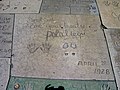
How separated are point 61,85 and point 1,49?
651 millimetres

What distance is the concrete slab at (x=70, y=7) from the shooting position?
2.41m

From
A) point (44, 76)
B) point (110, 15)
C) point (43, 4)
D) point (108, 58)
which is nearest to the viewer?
point (44, 76)

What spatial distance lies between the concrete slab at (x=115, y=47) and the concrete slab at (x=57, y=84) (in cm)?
12

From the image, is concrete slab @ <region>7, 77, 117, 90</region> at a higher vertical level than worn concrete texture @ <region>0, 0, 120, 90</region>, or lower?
lower

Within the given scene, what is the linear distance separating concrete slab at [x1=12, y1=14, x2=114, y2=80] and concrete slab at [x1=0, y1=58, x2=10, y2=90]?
0.05 meters

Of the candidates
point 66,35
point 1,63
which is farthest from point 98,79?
point 1,63

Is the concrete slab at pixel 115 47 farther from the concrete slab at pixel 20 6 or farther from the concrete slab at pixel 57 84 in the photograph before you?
the concrete slab at pixel 20 6

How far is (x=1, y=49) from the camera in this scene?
191 cm

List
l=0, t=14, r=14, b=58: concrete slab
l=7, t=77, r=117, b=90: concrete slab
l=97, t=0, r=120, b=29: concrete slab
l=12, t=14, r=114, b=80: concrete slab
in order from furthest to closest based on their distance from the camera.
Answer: l=97, t=0, r=120, b=29: concrete slab < l=0, t=14, r=14, b=58: concrete slab < l=12, t=14, r=114, b=80: concrete slab < l=7, t=77, r=117, b=90: concrete slab

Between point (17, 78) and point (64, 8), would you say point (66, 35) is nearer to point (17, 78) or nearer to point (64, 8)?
point (64, 8)

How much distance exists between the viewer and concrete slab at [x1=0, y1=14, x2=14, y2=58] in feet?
6.20
